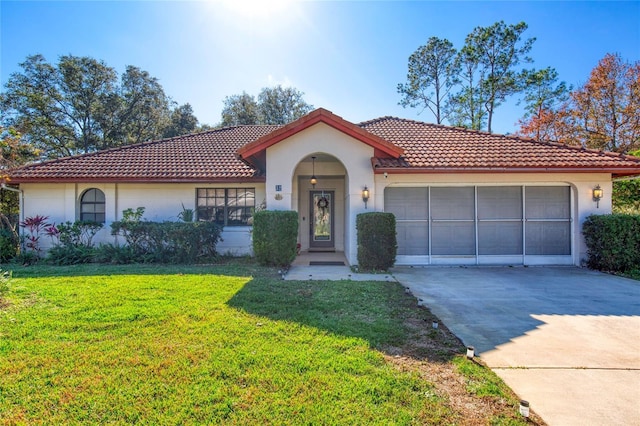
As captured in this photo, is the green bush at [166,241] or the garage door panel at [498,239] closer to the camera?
the green bush at [166,241]

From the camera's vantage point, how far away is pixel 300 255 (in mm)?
13023

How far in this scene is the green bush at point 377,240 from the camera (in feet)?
31.0

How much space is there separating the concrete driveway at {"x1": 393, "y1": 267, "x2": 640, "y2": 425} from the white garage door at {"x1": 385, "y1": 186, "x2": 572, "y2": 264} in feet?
5.48

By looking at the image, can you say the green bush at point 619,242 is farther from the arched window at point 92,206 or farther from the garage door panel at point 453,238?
the arched window at point 92,206

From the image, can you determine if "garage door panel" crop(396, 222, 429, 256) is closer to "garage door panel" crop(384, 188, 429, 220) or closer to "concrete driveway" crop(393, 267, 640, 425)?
"garage door panel" crop(384, 188, 429, 220)

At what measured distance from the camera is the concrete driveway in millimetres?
3152

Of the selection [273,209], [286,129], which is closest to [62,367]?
[273,209]

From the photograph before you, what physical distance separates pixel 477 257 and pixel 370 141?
5.32m

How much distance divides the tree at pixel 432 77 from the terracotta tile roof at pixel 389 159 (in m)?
17.7

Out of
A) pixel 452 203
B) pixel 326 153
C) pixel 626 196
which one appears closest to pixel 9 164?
pixel 326 153

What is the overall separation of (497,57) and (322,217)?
77.6 feet

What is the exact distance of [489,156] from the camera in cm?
1092

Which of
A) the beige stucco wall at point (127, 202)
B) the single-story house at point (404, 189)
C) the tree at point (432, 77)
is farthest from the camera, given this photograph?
the tree at point (432, 77)

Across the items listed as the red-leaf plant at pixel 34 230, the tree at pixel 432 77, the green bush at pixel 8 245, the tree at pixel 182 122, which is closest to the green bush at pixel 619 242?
the red-leaf plant at pixel 34 230
